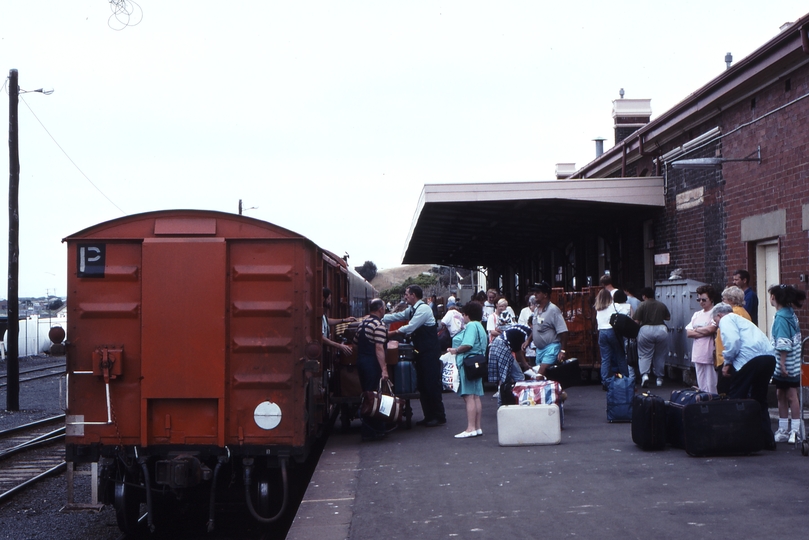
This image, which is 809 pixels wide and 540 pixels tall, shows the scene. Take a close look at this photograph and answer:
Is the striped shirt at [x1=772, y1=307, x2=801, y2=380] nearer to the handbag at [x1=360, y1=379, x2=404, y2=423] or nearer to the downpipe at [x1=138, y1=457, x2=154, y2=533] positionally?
the handbag at [x1=360, y1=379, x2=404, y2=423]

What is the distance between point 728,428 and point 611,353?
17.0ft

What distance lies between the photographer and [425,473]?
858 cm

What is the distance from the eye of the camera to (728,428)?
8.80 m

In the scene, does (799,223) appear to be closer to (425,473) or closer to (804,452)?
(804,452)

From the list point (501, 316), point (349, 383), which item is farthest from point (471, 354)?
point (501, 316)

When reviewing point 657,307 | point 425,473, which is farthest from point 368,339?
point 657,307

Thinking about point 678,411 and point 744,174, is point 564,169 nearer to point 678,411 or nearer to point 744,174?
point 744,174

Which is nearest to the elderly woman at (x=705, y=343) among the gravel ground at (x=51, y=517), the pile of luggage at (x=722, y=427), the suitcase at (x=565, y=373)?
the pile of luggage at (x=722, y=427)

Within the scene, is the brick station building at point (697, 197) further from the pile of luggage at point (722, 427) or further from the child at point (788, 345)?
the pile of luggage at point (722, 427)

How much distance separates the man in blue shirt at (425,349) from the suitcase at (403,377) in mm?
108

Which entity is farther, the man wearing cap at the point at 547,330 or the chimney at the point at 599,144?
the chimney at the point at 599,144

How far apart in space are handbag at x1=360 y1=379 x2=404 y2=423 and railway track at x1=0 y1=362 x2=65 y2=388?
1687 cm

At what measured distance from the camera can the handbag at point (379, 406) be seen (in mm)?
10477

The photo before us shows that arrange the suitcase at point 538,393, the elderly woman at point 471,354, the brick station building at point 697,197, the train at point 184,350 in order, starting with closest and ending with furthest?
the train at point 184,350 < the elderly woman at point 471,354 < the suitcase at point 538,393 < the brick station building at point 697,197
